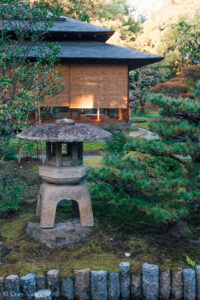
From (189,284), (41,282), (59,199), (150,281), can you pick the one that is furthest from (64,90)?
(189,284)

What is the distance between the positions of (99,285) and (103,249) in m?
0.70

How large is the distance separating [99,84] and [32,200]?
9670 millimetres

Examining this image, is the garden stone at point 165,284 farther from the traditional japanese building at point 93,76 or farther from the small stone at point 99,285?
the traditional japanese building at point 93,76

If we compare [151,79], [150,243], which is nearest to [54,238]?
[150,243]

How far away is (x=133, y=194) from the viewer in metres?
4.85

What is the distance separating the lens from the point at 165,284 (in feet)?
13.3

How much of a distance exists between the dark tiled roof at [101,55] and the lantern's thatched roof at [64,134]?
370 inches

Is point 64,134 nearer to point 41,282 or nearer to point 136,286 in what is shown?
point 41,282

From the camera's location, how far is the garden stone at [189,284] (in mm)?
3995

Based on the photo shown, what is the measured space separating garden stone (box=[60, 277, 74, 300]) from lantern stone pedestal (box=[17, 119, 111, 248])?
0.80 m

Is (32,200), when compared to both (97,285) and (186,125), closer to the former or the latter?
(97,285)

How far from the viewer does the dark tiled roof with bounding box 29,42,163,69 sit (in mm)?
14094

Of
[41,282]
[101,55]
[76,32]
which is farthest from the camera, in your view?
[76,32]

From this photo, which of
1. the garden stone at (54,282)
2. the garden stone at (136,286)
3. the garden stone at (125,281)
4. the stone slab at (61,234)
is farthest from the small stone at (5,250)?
the garden stone at (136,286)
